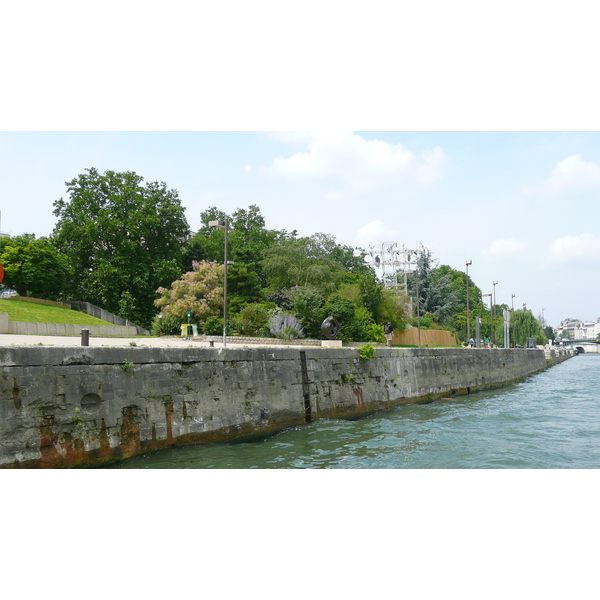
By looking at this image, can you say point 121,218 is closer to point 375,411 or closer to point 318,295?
point 318,295

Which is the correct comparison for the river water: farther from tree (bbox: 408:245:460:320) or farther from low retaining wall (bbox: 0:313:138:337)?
tree (bbox: 408:245:460:320)

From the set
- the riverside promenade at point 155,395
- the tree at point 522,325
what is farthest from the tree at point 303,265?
the tree at point 522,325

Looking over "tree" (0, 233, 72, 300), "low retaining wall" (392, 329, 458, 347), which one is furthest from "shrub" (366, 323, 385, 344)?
"tree" (0, 233, 72, 300)

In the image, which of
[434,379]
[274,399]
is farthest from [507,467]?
[434,379]

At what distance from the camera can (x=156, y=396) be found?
9.25 m

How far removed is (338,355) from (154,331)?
14.0 m

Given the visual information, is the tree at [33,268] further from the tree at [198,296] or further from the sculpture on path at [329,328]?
the sculpture on path at [329,328]

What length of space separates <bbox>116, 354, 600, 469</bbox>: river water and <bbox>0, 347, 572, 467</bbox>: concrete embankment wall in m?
0.43

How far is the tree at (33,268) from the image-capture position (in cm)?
3122

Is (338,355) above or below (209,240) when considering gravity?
below

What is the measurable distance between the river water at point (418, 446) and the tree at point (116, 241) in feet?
74.6

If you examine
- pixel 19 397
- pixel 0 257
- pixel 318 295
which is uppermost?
Result: pixel 0 257

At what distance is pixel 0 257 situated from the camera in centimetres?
3067

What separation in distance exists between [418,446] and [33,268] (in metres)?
28.1
